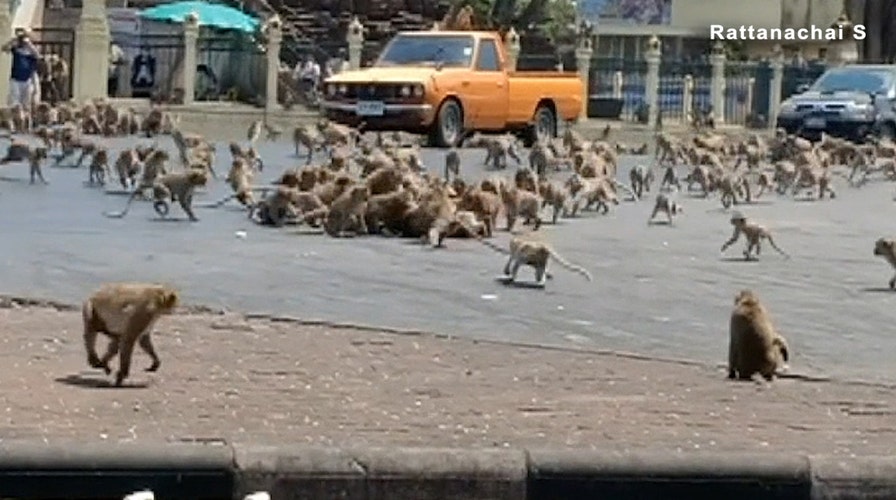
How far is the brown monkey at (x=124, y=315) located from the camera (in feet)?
33.2

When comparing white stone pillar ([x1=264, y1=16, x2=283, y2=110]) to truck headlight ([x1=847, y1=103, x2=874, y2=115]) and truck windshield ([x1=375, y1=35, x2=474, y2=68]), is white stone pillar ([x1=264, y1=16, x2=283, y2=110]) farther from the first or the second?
truck headlight ([x1=847, y1=103, x2=874, y2=115])

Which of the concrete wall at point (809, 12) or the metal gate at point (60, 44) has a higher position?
the concrete wall at point (809, 12)

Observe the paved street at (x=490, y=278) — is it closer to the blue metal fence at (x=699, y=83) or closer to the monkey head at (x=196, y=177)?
the monkey head at (x=196, y=177)

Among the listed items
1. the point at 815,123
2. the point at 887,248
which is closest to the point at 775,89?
the point at 815,123

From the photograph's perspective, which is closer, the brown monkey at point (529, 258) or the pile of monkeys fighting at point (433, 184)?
the pile of monkeys fighting at point (433, 184)

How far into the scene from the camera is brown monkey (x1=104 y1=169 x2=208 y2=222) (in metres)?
19.1

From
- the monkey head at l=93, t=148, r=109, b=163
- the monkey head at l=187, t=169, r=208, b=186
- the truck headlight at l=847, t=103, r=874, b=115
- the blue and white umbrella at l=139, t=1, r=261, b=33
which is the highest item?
the blue and white umbrella at l=139, t=1, r=261, b=33

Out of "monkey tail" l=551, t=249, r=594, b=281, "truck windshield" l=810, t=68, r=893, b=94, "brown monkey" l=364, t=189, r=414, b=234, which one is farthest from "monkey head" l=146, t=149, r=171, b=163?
"truck windshield" l=810, t=68, r=893, b=94

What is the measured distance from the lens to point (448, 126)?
33.3 meters

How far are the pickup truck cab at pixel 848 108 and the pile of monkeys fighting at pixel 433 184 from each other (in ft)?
13.4

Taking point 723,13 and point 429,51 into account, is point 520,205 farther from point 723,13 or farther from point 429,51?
point 723,13

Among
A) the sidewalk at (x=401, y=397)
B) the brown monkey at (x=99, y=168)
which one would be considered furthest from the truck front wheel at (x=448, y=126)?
the sidewalk at (x=401, y=397)

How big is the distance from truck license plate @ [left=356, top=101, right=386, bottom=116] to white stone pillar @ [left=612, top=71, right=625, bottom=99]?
15.4m

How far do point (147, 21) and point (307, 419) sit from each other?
37289mm
